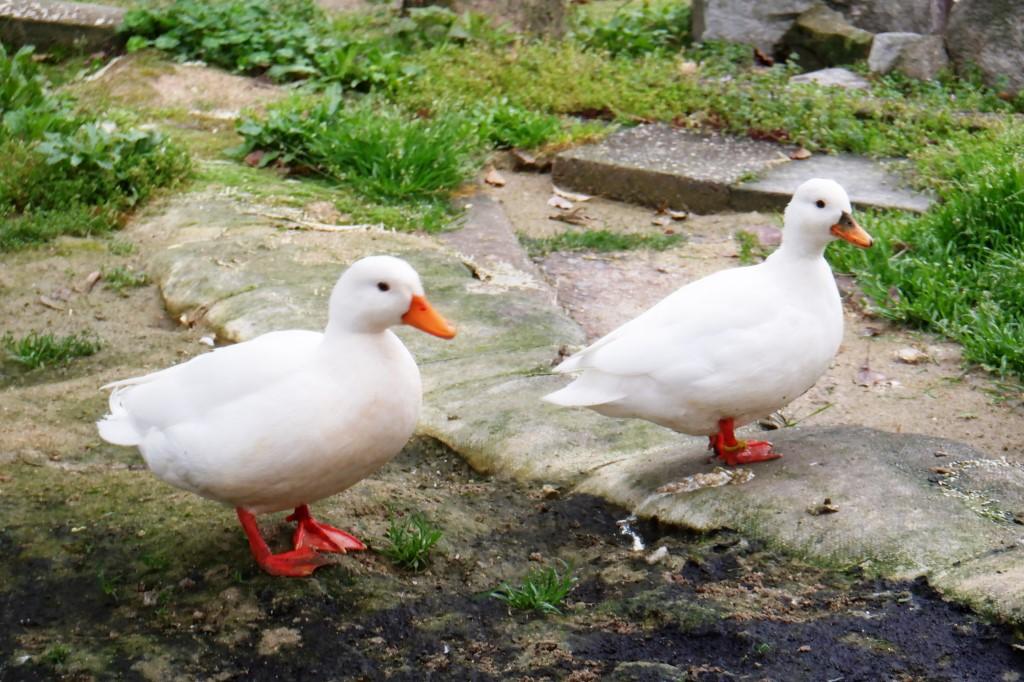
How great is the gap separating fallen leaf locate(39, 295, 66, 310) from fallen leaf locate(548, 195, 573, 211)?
292 cm

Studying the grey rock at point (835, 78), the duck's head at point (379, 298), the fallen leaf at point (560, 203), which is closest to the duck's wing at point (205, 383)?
the duck's head at point (379, 298)

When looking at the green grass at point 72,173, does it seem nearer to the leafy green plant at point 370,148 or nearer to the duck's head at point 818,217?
the leafy green plant at point 370,148

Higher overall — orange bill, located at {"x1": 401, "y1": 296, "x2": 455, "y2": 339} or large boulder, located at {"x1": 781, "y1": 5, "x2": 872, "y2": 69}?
orange bill, located at {"x1": 401, "y1": 296, "x2": 455, "y2": 339}

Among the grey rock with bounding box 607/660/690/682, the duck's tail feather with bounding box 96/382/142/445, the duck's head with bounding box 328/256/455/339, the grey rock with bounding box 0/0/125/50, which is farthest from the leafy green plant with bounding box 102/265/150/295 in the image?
the grey rock with bounding box 0/0/125/50

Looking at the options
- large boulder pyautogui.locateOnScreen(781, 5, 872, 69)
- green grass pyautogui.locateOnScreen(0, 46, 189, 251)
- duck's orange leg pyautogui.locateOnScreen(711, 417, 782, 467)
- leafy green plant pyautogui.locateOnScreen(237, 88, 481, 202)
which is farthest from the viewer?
large boulder pyautogui.locateOnScreen(781, 5, 872, 69)

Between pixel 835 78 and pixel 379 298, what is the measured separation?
6.93 metres

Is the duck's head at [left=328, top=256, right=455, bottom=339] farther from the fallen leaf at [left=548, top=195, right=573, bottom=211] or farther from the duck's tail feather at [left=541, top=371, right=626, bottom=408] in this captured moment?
the fallen leaf at [left=548, top=195, right=573, bottom=211]

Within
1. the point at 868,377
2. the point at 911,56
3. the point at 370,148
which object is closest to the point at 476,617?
the point at 868,377

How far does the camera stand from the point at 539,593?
11.1ft

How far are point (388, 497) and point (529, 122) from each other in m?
4.51

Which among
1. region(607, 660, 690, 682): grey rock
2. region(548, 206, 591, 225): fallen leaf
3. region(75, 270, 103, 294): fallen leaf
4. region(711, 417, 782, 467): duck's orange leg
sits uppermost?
region(711, 417, 782, 467): duck's orange leg

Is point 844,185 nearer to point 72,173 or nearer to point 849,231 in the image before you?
point 849,231

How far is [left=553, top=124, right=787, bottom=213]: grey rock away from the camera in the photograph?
7438mm

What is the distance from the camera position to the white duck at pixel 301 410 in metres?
3.32
